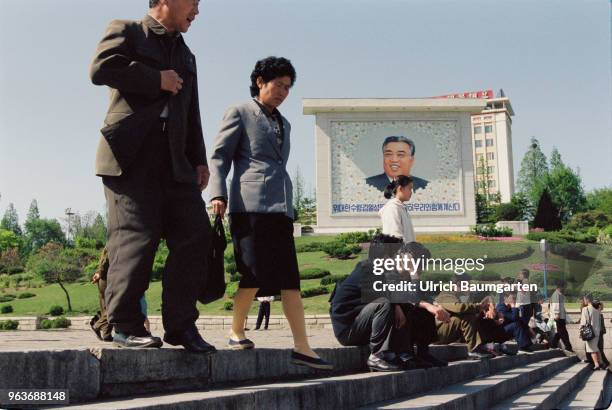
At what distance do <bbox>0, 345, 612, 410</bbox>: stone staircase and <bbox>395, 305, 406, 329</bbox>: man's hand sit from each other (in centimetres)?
37

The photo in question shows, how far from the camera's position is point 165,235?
3.31m

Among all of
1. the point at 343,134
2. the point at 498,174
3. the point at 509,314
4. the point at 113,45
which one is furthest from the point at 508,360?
the point at 498,174

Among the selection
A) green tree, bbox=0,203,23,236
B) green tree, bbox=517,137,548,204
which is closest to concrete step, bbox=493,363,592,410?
green tree, bbox=517,137,548,204

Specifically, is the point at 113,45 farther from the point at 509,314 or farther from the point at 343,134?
the point at 343,134

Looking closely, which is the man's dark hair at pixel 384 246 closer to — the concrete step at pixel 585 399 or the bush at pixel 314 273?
the concrete step at pixel 585 399

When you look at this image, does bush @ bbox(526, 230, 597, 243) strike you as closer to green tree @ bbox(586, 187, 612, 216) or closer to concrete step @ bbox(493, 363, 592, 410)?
green tree @ bbox(586, 187, 612, 216)

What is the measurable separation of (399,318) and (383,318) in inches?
5.0

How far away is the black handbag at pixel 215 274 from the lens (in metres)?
3.66

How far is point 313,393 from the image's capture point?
3344 mm

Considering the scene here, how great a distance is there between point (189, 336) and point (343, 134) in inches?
1879

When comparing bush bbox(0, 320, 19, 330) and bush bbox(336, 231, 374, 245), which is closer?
bush bbox(0, 320, 19, 330)

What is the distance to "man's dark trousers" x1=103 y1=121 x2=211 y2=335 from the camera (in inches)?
121

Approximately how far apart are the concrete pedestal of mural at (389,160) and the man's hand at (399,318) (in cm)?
4342

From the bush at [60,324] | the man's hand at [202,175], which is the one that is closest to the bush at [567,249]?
the bush at [60,324]
